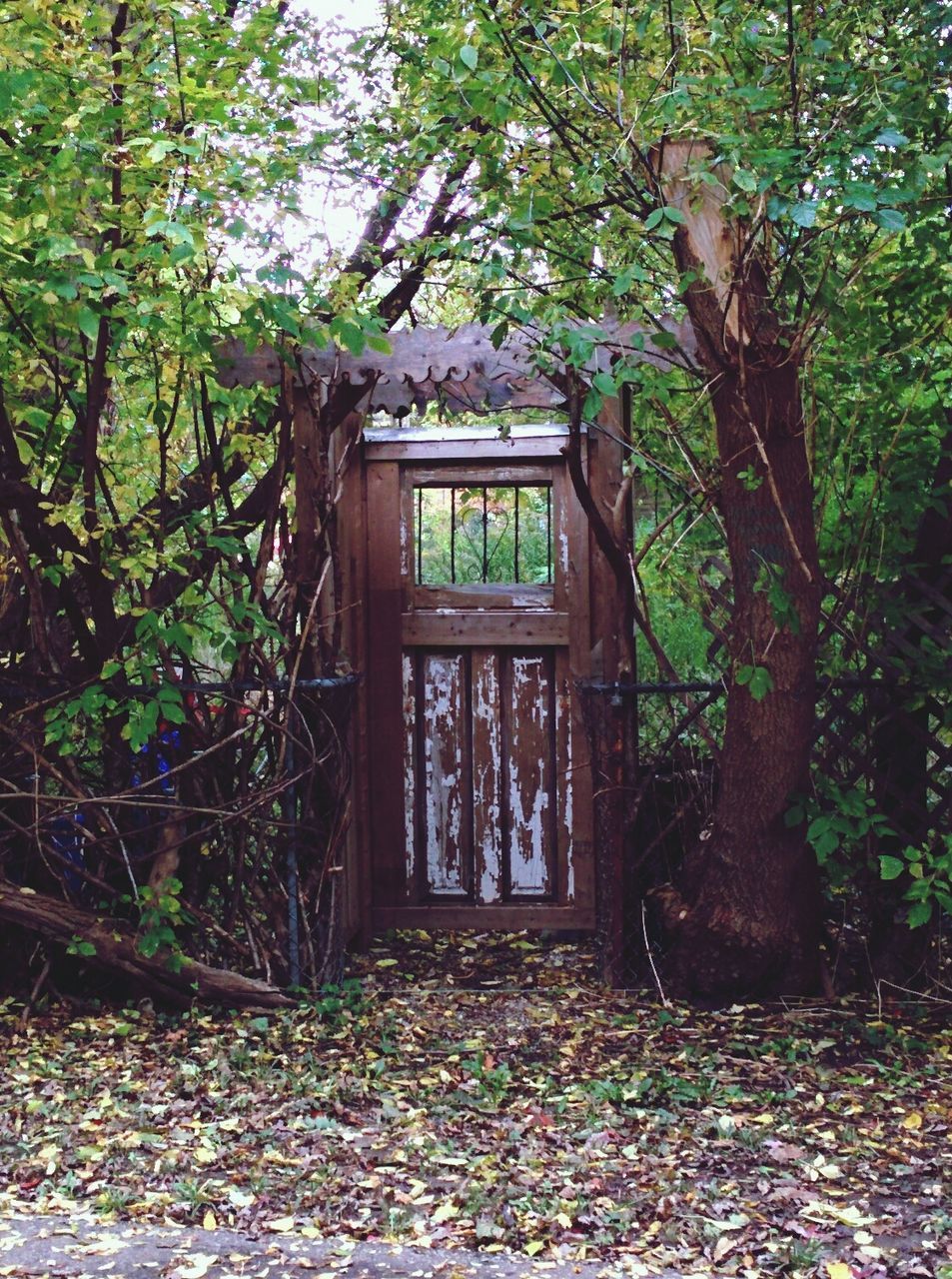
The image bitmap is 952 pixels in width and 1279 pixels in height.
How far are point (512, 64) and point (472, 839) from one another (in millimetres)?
3216

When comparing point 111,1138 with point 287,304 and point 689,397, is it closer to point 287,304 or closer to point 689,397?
point 287,304

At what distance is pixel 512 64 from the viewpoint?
3779mm

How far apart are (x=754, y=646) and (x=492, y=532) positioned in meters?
2.03

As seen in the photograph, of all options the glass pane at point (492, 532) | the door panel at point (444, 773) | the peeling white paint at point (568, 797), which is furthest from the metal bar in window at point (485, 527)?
the peeling white paint at point (568, 797)

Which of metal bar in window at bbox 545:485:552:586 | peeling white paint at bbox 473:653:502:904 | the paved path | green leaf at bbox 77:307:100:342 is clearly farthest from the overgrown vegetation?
the paved path

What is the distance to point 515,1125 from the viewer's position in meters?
3.50

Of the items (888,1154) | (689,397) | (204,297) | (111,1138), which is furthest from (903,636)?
(111,1138)

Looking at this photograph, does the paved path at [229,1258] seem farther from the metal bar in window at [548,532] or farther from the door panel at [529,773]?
the metal bar in window at [548,532]

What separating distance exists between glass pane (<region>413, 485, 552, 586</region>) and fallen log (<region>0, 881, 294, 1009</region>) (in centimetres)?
199

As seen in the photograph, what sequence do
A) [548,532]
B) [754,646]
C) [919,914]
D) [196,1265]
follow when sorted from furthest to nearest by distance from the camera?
[548,532], [754,646], [919,914], [196,1265]

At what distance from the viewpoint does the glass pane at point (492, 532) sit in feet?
18.3

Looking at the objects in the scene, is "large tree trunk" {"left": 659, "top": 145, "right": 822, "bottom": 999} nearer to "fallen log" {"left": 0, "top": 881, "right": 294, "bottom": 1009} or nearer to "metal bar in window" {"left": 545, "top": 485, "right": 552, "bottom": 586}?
"metal bar in window" {"left": 545, "top": 485, "right": 552, "bottom": 586}

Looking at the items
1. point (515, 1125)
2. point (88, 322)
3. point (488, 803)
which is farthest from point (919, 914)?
point (88, 322)

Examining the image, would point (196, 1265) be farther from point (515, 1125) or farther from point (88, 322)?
point (88, 322)
